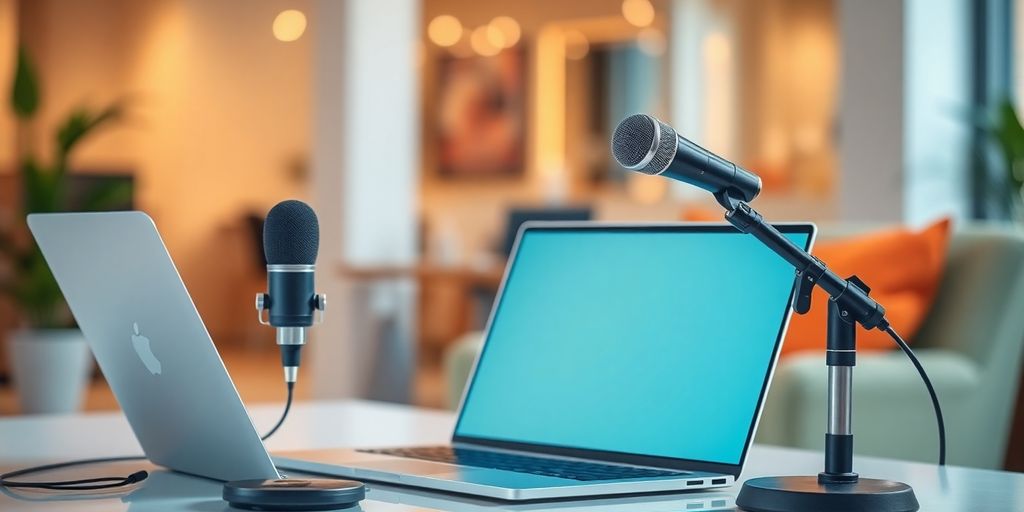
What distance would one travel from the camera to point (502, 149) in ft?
29.7

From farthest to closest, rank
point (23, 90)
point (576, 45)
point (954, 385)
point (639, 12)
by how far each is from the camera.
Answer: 1. point (576, 45)
2. point (639, 12)
3. point (23, 90)
4. point (954, 385)

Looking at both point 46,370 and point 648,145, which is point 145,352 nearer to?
point 648,145

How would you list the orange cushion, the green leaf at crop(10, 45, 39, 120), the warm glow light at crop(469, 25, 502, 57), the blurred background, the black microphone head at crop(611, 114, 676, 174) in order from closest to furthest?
the black microphone head at crop(611, 114, 676, 174), the orange cushion, the blurred background, the green leaf at crop(10, 45, 39, 120), the warm glow light at crop(469, 25, 502, 57)

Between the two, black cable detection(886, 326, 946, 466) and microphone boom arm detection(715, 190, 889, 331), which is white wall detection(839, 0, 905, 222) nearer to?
black cable detection(886, 326, 946, 466)

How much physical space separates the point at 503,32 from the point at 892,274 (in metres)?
6.38

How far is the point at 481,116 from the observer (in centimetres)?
916

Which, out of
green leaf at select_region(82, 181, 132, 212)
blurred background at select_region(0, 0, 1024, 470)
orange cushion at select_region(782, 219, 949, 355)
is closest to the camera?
orange cushion at select_region(782, 219, 949, 355)

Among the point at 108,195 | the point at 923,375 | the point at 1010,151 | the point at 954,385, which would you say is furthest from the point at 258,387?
the point at 923,375

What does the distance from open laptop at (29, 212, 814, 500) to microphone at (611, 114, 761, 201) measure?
18 cm

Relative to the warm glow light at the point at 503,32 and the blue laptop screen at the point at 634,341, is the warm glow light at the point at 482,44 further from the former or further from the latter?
the blue laptop screen at the point at 634,341

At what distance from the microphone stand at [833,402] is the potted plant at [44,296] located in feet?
15.6

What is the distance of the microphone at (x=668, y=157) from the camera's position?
0.74 m

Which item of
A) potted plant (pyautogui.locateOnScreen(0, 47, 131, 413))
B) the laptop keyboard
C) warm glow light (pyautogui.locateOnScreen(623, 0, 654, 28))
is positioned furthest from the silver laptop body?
warm glow light (pyautogui.locateOnScreen(623, 0, 654, 28))

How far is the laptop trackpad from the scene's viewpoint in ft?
2.96
